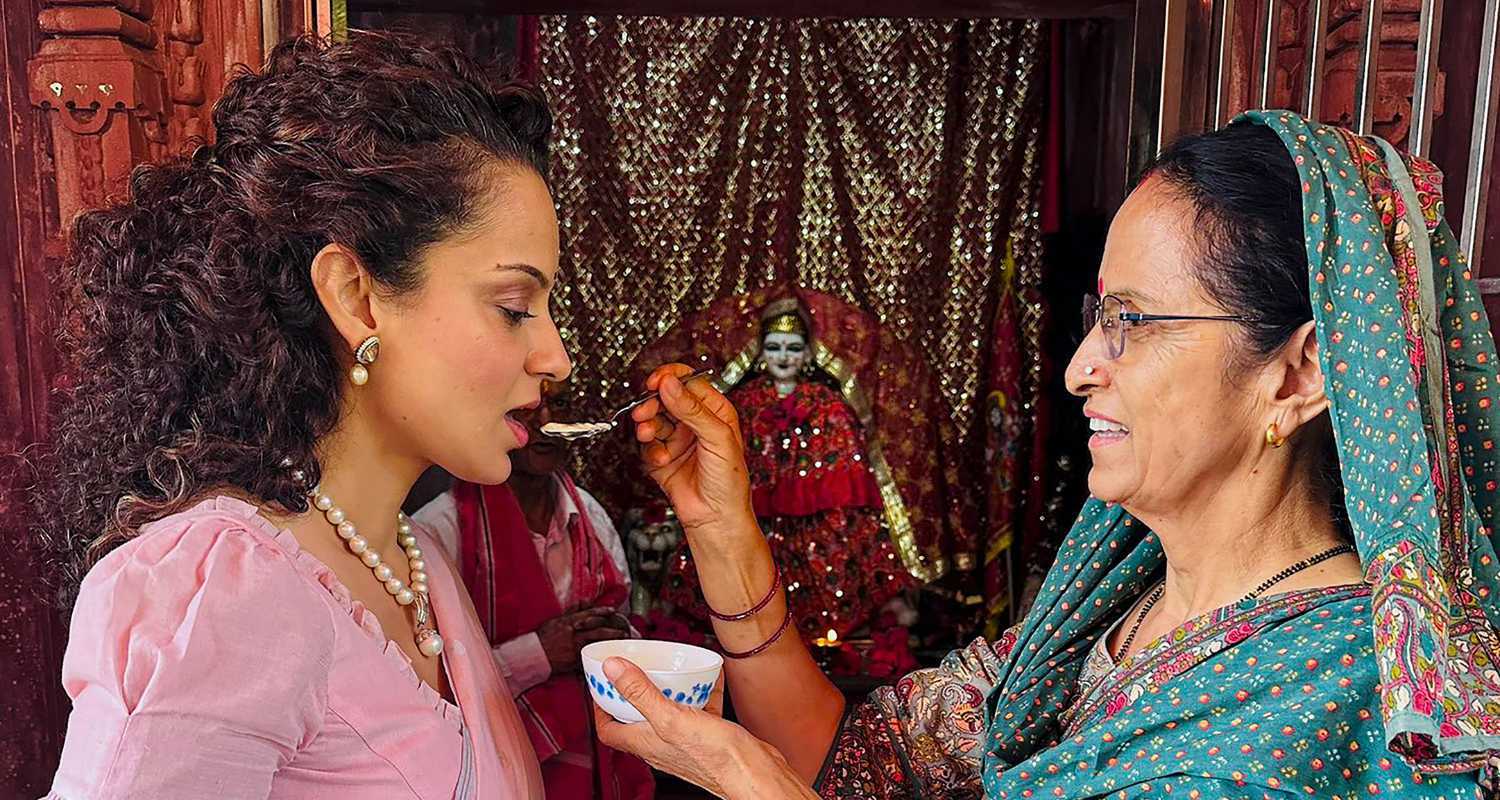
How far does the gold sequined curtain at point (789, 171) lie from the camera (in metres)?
3.93

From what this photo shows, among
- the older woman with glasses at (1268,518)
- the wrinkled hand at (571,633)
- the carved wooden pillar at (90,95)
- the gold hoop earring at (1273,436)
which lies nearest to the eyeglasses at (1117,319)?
the older woman with glasses at (1268,518)

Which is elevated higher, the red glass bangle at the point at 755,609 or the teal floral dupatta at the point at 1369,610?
the teal floral dupatta at the point at 1369,610

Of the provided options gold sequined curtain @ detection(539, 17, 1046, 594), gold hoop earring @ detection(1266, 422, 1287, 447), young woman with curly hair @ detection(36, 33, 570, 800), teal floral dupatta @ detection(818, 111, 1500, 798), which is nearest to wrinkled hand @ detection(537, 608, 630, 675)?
young woman with curly hair @ detection(36, 33, 570, 800)

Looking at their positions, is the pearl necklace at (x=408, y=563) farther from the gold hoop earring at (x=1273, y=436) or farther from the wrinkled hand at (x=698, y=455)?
the gold hoop earring at (x=1273, y=436)

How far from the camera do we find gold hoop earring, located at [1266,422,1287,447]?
135cm

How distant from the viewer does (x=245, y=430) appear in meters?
1.26

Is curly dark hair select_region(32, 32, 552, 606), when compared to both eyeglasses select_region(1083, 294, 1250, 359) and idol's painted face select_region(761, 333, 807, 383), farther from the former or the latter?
idol's painted face select_region(761, 333, 807, 383)

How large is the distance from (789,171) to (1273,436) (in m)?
2.87

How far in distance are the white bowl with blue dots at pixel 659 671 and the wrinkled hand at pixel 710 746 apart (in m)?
0.02

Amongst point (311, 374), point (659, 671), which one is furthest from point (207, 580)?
point (659, 671)

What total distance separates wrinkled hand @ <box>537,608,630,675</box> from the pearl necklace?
725 mm

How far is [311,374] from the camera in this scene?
129 cm

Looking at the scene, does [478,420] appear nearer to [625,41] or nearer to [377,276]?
[377,276]

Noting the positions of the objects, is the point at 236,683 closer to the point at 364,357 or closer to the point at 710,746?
the point at 364,357
